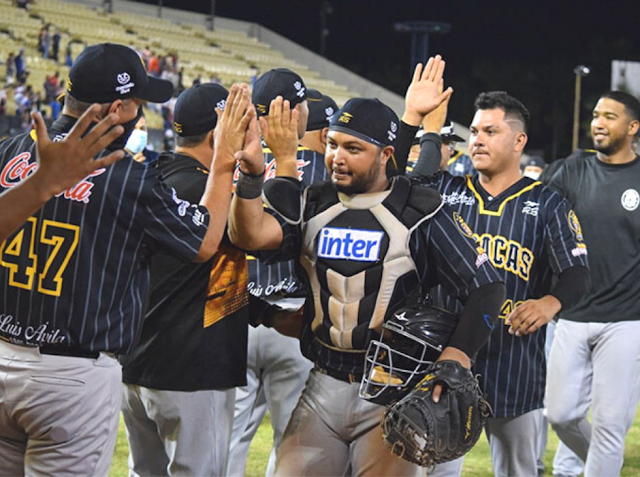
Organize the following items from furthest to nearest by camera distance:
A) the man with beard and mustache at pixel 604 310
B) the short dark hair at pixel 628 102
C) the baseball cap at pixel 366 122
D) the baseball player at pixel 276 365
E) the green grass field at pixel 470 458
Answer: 1. the green grass field at pixel 470 458
2. the short dark hair at pixel 628 102
3. the man with beard and mustache at pixel 604 310
4. the baseball player at pixel 276 365
5. the baseball cap at pixel 366 122

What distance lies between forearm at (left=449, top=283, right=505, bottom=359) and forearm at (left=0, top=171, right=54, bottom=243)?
1.62m

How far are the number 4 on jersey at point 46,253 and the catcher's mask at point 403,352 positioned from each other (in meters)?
1.17

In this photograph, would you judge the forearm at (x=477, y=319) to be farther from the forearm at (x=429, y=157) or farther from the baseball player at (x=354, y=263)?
the forearm at (x=429, y=157)

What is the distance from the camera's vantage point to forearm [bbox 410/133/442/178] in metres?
5.02

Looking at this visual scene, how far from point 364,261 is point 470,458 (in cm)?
382

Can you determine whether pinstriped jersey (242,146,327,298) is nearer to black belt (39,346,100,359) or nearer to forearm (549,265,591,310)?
forearm (549,265,591,310)

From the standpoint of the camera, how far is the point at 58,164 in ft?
8.84

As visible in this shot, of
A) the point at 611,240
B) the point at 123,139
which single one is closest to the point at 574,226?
the point at 611,240

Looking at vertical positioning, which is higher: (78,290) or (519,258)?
(78,290)

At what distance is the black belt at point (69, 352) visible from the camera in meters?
3.23

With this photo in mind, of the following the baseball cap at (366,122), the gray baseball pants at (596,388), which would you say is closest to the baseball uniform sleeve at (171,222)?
the baseball cap at (366,122)

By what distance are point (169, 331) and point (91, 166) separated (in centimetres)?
134

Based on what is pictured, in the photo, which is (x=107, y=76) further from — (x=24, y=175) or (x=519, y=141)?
(x=519, y=141)

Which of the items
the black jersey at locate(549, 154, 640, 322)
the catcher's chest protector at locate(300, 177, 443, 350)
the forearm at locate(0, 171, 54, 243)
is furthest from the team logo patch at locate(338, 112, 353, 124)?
the black jersey at locate(549, 154, 640, 322)
